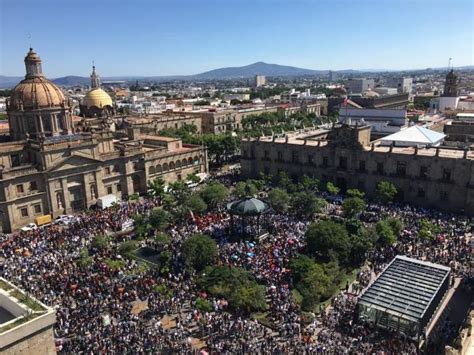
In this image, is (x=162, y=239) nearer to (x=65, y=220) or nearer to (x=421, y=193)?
(x=65, y=220)

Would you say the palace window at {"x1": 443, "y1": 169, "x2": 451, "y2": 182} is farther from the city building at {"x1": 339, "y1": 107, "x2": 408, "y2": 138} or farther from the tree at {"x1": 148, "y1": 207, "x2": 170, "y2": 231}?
the tree at {"x1": 148, "y1": 207, "x2": 170, "y2": 231}

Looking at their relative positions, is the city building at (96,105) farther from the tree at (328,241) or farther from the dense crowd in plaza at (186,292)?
the tree at (328,241)

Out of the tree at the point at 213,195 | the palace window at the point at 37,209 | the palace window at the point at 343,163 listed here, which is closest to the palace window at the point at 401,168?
the palace window at the point at 343,163

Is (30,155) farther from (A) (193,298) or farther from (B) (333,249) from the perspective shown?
(B) (333,249)

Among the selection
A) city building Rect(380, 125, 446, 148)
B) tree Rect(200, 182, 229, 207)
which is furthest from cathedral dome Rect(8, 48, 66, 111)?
city building Rect(380, 125, 446, 148)

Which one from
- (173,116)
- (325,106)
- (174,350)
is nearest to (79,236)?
(174,350)

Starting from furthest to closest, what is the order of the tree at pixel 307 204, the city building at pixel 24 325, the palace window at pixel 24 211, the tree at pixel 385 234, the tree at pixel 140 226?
1. the palace window at pixel 24 211
2. the tree at pixel 307 204
3. the tree at pixel 140 226
4. the tree at pixel 385 234
5. the city building at pixel 24 325
